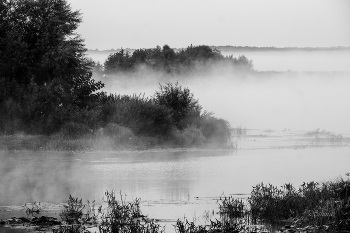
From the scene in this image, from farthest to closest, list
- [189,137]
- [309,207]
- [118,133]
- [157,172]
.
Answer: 1. [189,137]
2. [118,133]
3. [157,172]
4. [309,207]

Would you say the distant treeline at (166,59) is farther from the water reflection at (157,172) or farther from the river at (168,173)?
the water reflection at (157,172)

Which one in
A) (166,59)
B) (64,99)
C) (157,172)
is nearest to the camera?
(157,172)

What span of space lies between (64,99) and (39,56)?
4355 millimetres

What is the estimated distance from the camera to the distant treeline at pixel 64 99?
154 feet

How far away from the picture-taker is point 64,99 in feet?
160

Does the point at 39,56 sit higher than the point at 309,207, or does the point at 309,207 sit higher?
the point at 39,56

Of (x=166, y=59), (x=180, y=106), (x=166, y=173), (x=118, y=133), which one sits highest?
(x=166, y=59)

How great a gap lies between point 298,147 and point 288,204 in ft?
94.0

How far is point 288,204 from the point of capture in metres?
19.4

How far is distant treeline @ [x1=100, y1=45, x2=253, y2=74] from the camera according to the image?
99375mm

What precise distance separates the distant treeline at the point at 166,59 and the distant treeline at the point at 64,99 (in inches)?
1780

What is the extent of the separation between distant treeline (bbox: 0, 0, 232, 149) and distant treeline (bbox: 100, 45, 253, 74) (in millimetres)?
45204

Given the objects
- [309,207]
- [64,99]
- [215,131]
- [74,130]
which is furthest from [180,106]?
[309,207]

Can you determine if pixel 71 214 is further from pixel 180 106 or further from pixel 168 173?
pixel 180 106
